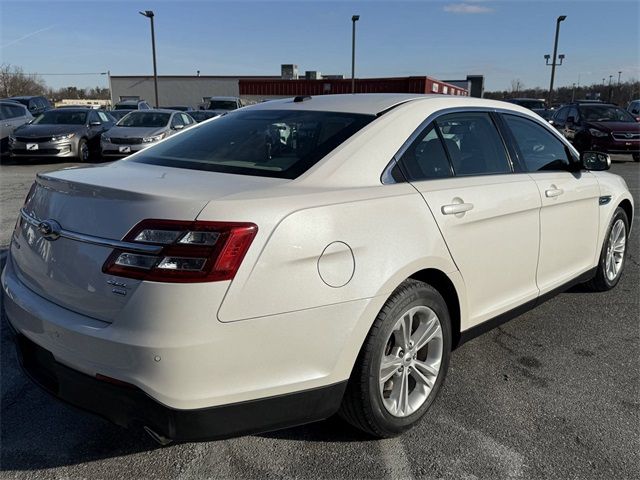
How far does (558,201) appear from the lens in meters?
3.65

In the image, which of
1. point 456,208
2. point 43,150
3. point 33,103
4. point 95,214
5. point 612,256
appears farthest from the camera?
point 33,103

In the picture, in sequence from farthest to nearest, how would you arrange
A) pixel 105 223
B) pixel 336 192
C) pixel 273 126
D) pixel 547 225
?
1. pixel 547 225
2. pixel 273 126
3. pixel 336 192
4. pixel 105 223

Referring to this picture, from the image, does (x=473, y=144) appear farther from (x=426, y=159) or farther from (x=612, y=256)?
(x=612, y=256)

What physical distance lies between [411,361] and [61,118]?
15067mm

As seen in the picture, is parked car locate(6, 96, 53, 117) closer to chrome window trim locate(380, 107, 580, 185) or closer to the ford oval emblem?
chrome window trim locate(380, 107, 580, 185)

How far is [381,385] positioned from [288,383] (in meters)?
0.53

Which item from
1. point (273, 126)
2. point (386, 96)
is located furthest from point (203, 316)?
point (386, 96)

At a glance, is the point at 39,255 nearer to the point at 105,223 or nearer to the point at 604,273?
the point at 105,223

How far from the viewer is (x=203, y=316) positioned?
1936mm

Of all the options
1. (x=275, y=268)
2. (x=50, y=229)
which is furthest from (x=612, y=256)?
(x=50, y=229)

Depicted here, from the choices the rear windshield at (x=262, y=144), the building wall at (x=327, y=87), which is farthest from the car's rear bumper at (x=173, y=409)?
the building wall at (x=327, y=87)

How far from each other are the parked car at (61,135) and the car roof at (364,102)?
12311 mm

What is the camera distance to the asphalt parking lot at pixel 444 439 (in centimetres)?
239

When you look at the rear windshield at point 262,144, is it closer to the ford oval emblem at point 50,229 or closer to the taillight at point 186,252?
the taillight at point 186,252
